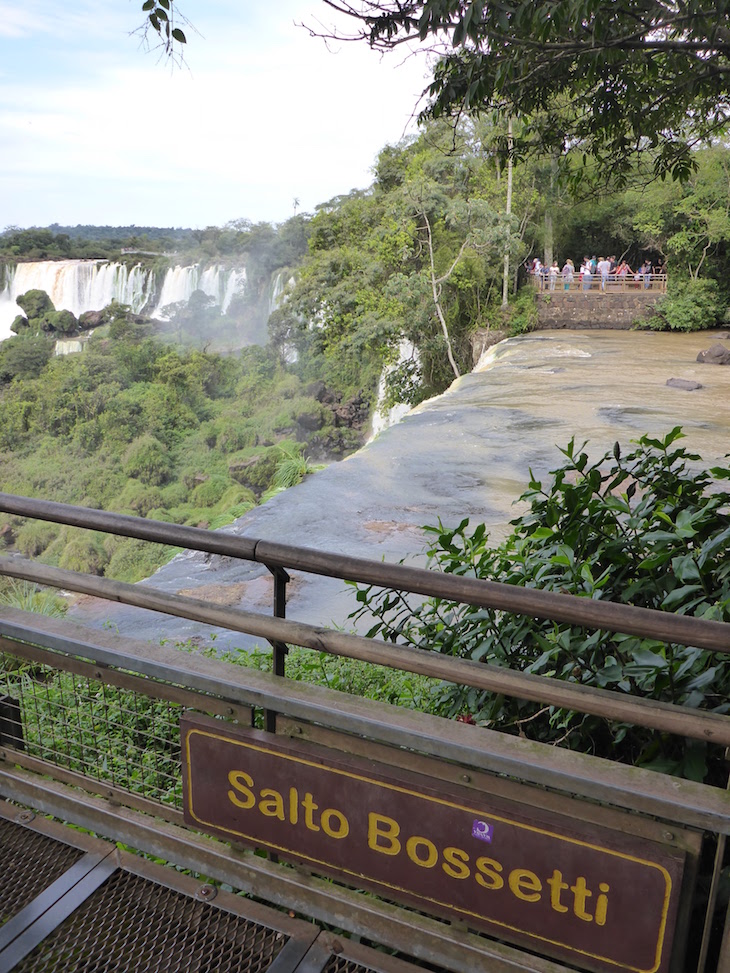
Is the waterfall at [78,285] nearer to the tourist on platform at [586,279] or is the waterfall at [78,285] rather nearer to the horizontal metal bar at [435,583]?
the tourist on platform at [586,279]

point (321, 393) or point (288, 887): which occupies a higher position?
point (288, 887)

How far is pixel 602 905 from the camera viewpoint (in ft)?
3.30

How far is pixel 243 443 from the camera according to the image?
23125mm

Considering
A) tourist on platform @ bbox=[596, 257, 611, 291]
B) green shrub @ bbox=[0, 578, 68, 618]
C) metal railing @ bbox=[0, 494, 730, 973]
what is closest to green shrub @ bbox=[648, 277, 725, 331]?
tourist on platform @ bbox=[596, 257, 611, 291]

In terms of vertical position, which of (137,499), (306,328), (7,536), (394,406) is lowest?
(7,536)

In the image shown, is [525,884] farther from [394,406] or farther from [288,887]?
[394,406]

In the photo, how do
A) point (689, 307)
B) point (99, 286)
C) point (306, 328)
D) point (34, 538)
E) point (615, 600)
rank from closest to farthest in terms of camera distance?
point (615, 600), point (689, 307), point (34, 538), point (306, 328), point (99, 286)

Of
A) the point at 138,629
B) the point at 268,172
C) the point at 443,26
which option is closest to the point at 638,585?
the point at 443,26

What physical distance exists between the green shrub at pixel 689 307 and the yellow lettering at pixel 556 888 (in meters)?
16.5

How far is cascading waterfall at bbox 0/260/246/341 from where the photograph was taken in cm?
2631

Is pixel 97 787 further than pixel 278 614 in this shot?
Yes

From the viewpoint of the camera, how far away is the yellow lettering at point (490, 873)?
1.06 m

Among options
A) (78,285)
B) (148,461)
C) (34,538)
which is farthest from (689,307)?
(78,285)

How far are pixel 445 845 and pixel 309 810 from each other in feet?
0.65
